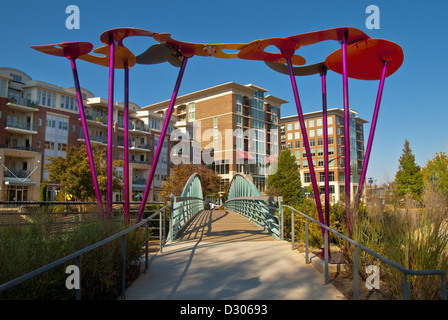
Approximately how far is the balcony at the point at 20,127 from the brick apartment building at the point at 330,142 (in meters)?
47.3

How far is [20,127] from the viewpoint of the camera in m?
40.3

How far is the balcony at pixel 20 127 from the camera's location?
130ft

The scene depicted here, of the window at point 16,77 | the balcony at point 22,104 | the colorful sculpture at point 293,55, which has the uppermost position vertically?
the window at point 16,77

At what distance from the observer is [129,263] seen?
17.4 feet

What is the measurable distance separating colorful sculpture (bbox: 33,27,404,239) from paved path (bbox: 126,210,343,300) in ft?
3.62

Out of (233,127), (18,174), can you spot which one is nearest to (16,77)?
(18,174)

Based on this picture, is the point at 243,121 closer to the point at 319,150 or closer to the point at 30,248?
the point at 319,150

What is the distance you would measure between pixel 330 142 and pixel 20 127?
196 feet

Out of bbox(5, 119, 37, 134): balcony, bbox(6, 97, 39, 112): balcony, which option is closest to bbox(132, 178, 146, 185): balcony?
bbox(5, 119, 37, 134): balcony

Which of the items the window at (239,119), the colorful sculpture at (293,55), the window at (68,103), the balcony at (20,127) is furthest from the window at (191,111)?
the colorful sculpture at (293,55)

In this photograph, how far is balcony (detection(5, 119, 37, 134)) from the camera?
39.5m

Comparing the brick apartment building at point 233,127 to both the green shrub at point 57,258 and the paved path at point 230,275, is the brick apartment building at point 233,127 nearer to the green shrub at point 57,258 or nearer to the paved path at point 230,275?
the paved path at point 230,275
